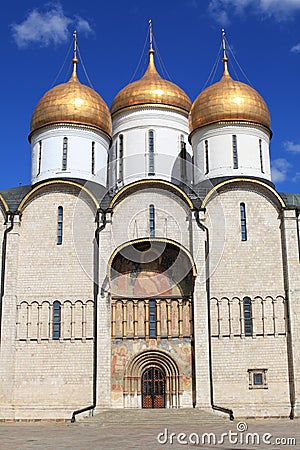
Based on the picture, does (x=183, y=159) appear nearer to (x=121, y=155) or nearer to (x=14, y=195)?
(x=121, y=155)

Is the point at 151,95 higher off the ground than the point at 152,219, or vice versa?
the point at 151,95

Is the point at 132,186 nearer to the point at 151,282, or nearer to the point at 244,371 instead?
the point at 151,282

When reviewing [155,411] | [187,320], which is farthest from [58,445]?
[187,320]

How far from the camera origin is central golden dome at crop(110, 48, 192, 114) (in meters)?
21.1

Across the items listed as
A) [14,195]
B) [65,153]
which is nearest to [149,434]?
[14,195]

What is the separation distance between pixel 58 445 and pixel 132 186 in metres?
9.12

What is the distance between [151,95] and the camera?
21.1 meters

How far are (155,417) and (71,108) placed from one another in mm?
9868

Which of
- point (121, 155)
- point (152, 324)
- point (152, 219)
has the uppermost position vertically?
point (121, 155)

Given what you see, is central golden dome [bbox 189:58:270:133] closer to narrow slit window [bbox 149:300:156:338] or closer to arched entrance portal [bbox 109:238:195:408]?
arched entrance portal [bbox 109:238:195:408]

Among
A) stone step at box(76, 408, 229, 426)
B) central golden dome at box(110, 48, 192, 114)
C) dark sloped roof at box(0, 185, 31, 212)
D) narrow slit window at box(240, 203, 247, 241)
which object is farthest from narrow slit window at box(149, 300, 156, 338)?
central golden dome at box(110, 48, 192, 114)

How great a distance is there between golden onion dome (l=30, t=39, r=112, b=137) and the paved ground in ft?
30.5

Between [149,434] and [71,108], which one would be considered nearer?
[149,434]

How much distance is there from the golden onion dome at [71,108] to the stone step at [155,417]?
9033mm
